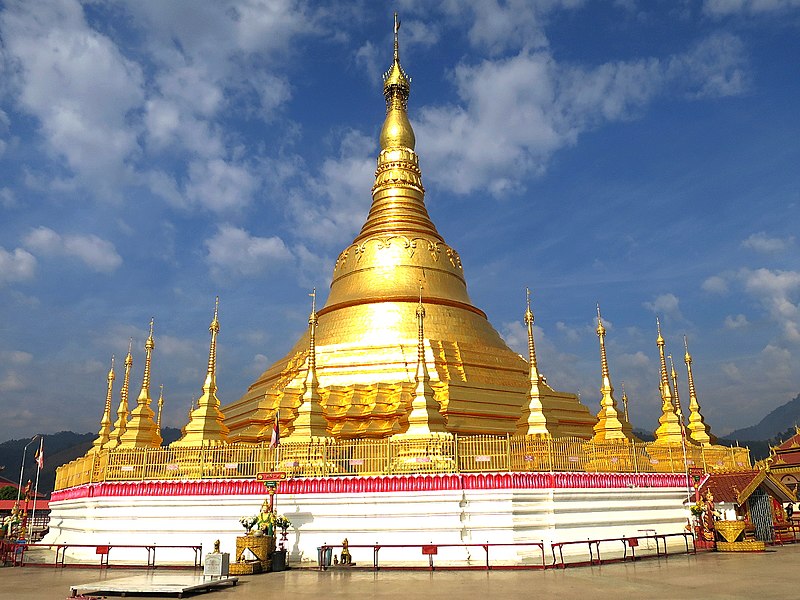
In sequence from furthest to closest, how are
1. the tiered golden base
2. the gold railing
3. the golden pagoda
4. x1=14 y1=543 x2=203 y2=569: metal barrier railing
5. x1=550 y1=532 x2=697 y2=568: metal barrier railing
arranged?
the golden pagoda
the tiered golden base
the gold railing
x1=14 y1=543 x2=203 y2=569: metal barrier railing
x1=550 y1=532 x2=697 y2=568: metal barrier railing

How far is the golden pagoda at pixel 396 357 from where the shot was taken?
25.6 m

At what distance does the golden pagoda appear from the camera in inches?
1007

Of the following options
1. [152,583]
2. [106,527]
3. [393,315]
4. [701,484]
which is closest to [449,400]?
[393,315]

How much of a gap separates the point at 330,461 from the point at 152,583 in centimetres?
717

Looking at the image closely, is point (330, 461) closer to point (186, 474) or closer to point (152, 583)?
point (186, 474)

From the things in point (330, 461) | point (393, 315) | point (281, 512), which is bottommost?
point (281, 512)

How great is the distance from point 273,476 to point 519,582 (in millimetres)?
8037

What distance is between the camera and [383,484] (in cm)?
1817

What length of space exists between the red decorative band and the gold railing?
19cm

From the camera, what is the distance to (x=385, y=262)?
33.8 metres

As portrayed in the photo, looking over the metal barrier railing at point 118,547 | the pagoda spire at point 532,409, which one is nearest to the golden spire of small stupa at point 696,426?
the pagoda spire at point 532,409

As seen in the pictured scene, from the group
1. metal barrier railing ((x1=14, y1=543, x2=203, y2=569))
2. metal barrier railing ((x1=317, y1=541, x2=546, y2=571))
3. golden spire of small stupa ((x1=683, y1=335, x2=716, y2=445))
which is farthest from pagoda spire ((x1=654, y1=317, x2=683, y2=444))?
metal barrier railing ((x1=14, y1=543, x2=203, y2=569))

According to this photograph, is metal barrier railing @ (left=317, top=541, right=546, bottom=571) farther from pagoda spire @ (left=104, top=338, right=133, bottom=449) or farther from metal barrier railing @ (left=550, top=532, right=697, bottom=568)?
pagoda spire @ (left=104, top=338, right=133, bottom=449)

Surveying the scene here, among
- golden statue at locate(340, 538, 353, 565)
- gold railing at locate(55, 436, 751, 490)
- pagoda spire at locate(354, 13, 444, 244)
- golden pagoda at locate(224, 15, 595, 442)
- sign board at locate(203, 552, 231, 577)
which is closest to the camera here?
sign board at locate(203, 552, 231, 577)
